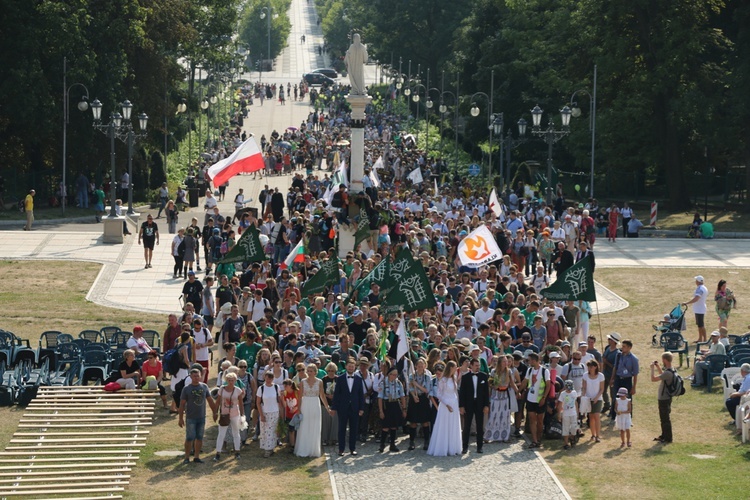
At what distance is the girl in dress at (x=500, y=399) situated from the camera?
22.3m

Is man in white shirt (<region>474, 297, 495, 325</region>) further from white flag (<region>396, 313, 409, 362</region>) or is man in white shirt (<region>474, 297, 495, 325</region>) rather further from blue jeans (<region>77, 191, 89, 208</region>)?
blue jeans (<region>77, 191, 89, 208</region>)

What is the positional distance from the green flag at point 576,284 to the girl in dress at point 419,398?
4.27 meters

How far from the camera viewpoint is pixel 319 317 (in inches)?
1022

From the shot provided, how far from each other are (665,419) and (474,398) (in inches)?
123

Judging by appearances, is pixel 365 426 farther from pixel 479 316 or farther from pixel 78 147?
pixel 78 147

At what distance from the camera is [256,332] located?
76.5 ft

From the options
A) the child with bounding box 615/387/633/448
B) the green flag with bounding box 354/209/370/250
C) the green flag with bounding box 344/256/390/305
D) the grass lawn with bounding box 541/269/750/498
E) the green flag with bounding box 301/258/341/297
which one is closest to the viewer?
the grass lawn with bounding box 541/269/750/498

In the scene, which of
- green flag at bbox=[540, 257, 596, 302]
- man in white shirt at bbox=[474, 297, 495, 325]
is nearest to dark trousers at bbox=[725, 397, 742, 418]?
green flag at bbox=[540, 257, 596, 302]

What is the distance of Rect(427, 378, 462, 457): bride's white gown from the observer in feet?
70.9

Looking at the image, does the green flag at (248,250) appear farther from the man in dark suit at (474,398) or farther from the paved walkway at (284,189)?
the man in dark suit at (474,398)

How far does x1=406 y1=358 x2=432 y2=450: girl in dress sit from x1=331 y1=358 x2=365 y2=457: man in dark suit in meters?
0.77

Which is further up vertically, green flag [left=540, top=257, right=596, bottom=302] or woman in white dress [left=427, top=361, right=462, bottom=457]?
green flag [left=540, top=257, right=596, bottom=302]

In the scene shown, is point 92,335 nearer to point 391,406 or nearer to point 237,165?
point 237,165

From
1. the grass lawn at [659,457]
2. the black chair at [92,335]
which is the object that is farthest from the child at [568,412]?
the black chair at [92,335]
